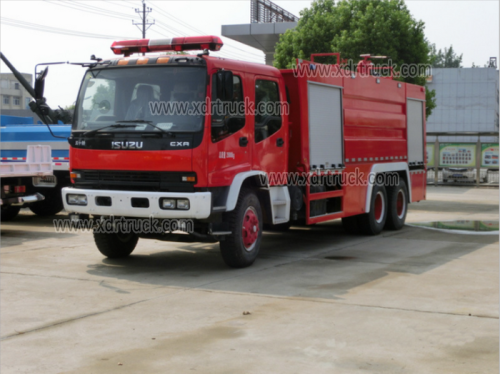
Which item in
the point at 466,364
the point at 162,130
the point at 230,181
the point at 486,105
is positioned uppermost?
the point at 486,105

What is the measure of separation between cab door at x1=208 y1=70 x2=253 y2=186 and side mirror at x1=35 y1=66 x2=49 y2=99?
2.02 m

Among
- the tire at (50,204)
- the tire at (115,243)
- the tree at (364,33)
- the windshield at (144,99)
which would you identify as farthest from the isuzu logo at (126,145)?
the tree at (364,33)

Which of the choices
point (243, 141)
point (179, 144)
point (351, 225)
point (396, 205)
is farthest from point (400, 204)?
point (179, 144)

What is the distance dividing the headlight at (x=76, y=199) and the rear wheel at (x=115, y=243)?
0.73 m

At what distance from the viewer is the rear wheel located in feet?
31.3

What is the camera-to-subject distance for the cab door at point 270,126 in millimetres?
9211

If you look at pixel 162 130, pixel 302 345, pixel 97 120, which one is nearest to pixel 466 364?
pixel 302 345

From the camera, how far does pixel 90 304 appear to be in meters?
7.00

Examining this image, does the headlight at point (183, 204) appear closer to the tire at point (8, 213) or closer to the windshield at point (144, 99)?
the windshield at point (144, 99)

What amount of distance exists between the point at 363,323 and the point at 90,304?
2791 mm

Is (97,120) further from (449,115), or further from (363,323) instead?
(449,115)

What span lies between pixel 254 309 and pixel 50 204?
1014 cm

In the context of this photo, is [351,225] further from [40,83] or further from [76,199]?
[40,83]

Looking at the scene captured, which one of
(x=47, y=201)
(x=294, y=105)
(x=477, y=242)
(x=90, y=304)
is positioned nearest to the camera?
(x=90, y=304)
